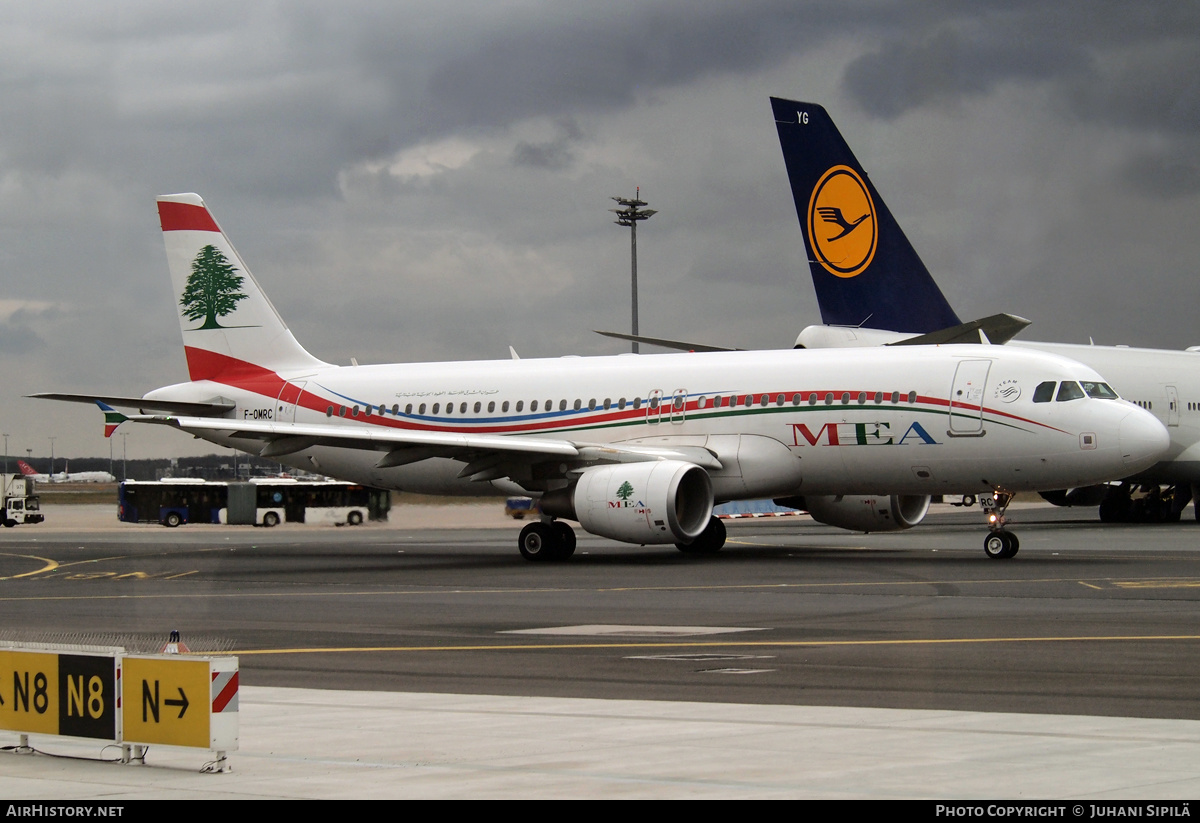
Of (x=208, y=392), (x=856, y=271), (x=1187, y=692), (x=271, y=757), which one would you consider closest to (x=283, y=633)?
(x=271, y=757)

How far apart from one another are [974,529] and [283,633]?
31.2m

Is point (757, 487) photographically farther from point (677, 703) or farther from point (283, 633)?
point (677, 703)

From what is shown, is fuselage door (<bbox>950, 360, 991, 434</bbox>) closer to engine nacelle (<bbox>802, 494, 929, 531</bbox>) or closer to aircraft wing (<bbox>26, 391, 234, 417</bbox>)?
engine nacelle (<bbox>802, 494, 929, 531</bbox>)

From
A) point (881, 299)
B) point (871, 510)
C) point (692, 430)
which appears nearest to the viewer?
point (692, 430)

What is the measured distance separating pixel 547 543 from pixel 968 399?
9369 millimetres

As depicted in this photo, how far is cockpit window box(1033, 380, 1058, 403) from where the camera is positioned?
28.2m

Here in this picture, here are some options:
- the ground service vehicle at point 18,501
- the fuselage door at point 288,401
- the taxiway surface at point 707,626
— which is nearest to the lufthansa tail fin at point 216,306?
the fuselage door at point 288,401

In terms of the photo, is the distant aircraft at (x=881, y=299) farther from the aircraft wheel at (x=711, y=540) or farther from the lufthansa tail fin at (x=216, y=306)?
the lufthansa tail fin at (x=216, y=306)

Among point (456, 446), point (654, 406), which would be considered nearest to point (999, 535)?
point (654, 406)

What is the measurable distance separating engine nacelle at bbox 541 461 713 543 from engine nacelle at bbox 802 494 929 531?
4.73 metres

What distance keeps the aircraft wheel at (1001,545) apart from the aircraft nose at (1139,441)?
2.61 metres

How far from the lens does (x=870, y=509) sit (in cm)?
3406

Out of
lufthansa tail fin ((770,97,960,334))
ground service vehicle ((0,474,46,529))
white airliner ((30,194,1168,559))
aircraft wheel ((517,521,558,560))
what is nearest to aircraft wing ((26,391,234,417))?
white airliner ((30,194,1168,559))

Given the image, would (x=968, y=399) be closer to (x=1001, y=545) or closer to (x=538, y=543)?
(x=1001, y=545)
